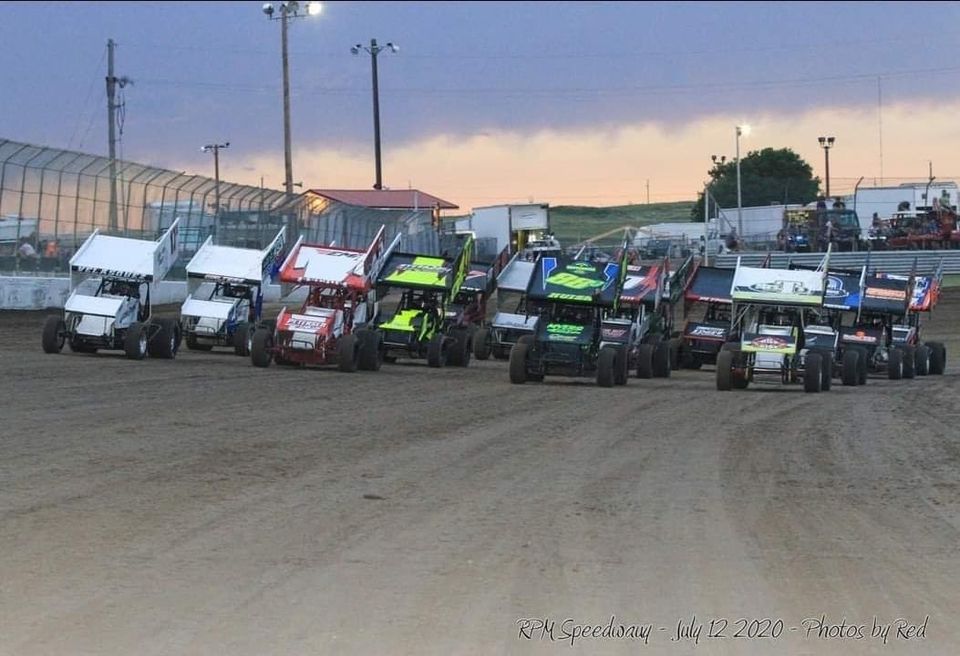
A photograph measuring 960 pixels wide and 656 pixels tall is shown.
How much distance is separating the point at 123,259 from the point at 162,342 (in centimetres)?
151

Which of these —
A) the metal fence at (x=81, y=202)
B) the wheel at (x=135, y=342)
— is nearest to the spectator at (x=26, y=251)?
the metal fence at (x=81, y=202)

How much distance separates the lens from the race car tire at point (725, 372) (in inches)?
804

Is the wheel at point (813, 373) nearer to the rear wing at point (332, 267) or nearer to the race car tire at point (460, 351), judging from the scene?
the race car tire at point (460, 351)

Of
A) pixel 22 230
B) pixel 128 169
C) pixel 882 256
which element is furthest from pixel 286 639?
pixel 882 256

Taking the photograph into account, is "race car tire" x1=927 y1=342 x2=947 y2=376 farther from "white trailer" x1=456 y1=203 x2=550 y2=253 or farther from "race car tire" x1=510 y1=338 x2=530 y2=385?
"white trailer" x1=456 y1=203 x2=550 y2=253

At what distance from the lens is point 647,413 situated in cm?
1619

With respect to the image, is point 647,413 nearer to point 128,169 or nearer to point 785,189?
point 128,169

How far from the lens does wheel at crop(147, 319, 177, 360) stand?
75.1ft

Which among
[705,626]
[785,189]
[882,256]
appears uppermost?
[785,189]

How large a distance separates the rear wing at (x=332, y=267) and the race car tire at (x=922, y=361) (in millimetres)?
10511

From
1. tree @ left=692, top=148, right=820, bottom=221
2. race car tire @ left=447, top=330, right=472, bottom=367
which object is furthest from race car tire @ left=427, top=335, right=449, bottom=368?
tree @ left=692, top=148, right=820, bottom=221

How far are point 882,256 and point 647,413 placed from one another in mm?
32852

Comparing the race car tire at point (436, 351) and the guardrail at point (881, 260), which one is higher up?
the guardrail at point (881, 260)

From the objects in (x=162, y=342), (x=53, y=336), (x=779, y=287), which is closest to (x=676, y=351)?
(x=779, y=287)
